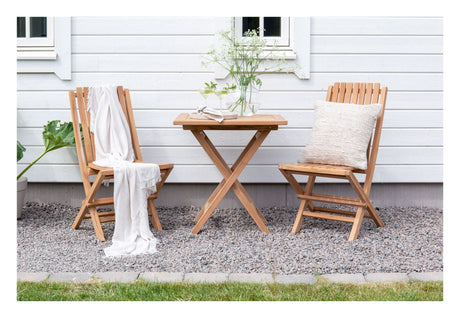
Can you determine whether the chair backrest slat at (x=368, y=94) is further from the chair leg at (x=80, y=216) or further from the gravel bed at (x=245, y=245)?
the chair leg at (x=80, y=216)

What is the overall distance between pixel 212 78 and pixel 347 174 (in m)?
1.59

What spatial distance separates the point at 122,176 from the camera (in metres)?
4.38

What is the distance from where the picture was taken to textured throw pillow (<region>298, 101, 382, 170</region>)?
4547 mm

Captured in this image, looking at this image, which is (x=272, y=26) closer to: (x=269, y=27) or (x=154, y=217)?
(x=269, y=27)

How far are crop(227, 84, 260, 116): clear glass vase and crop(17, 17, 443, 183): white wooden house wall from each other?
1.28ft

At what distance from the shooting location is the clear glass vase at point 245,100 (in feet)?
16.0

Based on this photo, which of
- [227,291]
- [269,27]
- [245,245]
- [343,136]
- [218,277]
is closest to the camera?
[227,291]

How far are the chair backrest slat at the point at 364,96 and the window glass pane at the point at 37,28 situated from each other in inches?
96.9

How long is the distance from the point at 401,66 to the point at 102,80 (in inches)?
101

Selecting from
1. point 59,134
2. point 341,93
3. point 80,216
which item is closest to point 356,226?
point 341,93

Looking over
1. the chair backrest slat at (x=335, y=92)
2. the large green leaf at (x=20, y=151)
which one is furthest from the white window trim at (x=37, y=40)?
the chair backrest slat at (x=335, y=92)

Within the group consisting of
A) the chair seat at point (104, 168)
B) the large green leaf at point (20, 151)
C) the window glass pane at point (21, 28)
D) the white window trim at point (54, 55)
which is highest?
the window glass pane at point (21, 28)

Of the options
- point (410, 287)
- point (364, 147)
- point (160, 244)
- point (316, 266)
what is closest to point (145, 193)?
point (160, 244)

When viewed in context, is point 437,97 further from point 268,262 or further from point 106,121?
point 106,121
